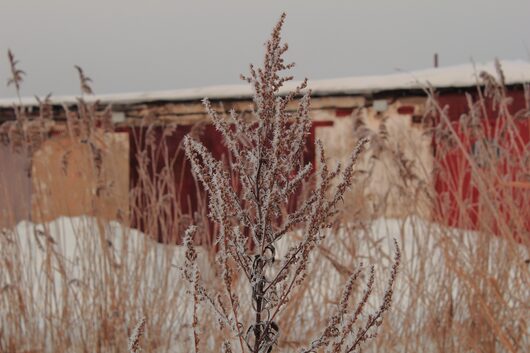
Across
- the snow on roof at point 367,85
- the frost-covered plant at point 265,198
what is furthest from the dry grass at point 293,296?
the snow on roof at point 367,85

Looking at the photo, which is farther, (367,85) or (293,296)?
(367,85)

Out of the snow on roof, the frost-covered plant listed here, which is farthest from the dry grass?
the snow on roof

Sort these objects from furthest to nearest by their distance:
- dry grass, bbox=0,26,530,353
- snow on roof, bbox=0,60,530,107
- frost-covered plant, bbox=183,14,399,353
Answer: snow on roof, bbox=0,60,530,107 < dry grass, bbox=0,26,530,353 < frost-covered plant, bbox=183,14,399,353

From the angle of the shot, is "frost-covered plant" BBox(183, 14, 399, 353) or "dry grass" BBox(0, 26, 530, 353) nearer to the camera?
"frost-covered plant" BBox(183, 14, 399, 353)

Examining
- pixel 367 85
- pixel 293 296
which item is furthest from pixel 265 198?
pixel 367 85

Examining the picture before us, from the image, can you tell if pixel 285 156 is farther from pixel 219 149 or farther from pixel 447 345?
pixel 219 149

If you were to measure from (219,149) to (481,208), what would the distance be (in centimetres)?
555

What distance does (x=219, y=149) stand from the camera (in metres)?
8.25

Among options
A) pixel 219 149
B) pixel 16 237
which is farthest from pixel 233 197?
pixel 219 149

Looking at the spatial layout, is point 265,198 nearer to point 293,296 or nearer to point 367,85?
point 293,296

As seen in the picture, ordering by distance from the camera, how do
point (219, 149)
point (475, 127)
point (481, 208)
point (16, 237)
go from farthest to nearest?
point (219, 149)
point (16, 237)
point (481, 208)
point (475, 127)

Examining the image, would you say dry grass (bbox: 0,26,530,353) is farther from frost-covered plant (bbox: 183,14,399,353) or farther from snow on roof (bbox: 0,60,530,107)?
snow on roof (bbox: 0,60,530,107)

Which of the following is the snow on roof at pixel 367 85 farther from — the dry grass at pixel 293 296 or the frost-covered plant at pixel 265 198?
the frost-covered plant at pixel 265 198

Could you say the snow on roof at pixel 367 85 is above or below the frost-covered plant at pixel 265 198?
above
